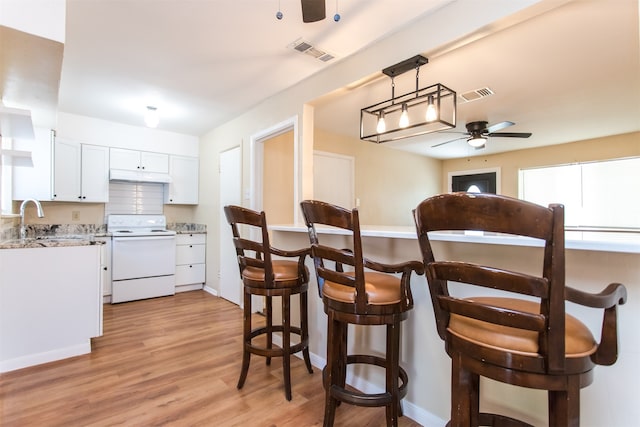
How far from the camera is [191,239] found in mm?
4648

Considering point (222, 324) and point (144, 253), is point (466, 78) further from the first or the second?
point (144, 253)

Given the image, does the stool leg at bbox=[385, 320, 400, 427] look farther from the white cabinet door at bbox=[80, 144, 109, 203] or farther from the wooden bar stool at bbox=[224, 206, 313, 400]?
the white cabinet door at bbox=[80, 144, 109, 203]

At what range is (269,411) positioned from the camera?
1807 millimetres

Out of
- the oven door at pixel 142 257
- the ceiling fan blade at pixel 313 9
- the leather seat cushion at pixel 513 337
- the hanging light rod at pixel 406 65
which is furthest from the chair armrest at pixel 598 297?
the oven door at pixel 142 257

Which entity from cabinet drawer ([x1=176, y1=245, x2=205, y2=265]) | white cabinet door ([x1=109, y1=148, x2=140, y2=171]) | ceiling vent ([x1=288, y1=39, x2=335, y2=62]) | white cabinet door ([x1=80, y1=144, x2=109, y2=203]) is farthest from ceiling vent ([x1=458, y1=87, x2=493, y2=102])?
white cabinet door ([x1=80, y1=144, x2=109, y2=203])

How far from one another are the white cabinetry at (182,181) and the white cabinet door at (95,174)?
0.80 meters

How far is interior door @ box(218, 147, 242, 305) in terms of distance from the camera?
3971 mm

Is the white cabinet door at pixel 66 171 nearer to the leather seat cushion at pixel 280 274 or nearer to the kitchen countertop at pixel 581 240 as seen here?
the leather seat cushion at pixel 280 274

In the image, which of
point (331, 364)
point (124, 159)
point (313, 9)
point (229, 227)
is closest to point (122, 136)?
point (124, 159)

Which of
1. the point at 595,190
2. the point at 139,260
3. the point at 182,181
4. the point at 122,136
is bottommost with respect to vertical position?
the point at 139,260

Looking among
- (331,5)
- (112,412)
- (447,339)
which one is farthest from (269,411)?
(331,5)

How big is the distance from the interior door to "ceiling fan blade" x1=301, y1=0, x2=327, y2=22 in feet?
8.28

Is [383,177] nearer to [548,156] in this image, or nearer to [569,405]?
[548,156]

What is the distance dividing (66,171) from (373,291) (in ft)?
14.1
